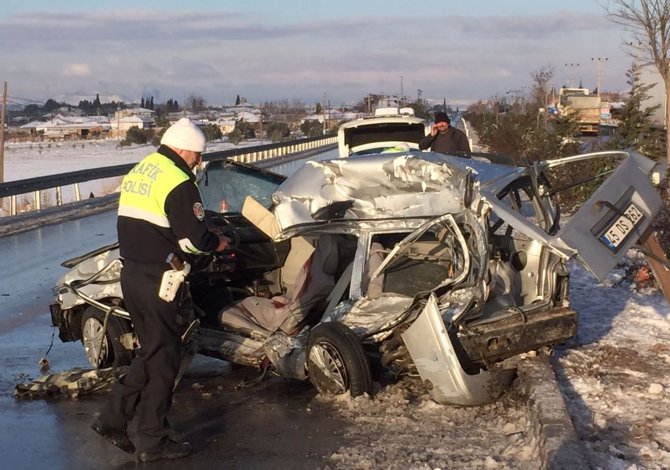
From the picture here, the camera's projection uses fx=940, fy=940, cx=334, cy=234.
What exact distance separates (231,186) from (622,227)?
11.5 ft

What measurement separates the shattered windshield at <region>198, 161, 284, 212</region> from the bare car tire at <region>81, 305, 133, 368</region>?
143cm

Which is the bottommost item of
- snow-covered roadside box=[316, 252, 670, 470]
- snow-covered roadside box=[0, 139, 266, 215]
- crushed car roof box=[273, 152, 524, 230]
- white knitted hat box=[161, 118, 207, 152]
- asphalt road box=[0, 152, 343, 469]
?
snow-covered roadside box=[0, 139, 266, 215]

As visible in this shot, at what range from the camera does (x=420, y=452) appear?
541cm

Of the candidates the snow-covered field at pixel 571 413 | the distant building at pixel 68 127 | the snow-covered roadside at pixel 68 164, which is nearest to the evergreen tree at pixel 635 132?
the snow-covered field at pixel 571 413

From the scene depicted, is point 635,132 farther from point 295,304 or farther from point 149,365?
point 149,365

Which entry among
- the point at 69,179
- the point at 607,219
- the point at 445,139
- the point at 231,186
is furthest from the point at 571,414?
the point at 69,179

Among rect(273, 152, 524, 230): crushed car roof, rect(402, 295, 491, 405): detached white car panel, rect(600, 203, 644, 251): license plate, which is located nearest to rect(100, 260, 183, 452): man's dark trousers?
rect(402, 295, 491, 405): detached white car panel

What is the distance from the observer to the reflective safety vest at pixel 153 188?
5.38m

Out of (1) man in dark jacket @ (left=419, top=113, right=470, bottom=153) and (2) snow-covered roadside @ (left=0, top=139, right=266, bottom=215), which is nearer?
(1) man in dark jacket @ (left=419, top=113, right=470, bottom=153)

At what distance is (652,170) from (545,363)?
1593 mm

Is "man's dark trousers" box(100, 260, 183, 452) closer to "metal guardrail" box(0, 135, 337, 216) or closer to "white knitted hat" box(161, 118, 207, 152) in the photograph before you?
"white knitted hat" box(161, 118, 207, 152)

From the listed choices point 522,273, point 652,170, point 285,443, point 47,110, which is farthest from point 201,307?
point 47,110

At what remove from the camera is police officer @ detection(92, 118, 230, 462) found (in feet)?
17.6

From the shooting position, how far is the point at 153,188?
212 inches
